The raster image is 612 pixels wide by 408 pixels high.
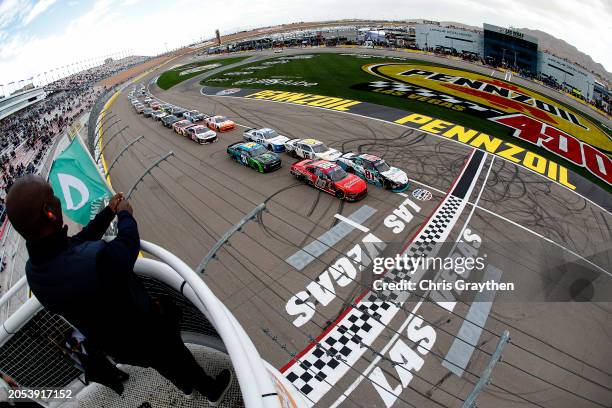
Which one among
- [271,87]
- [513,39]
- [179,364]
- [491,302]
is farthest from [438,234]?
[513,39]

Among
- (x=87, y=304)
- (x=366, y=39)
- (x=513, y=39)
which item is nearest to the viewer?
(x=87, y=304)

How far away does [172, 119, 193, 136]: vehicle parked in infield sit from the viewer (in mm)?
24641

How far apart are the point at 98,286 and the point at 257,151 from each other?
17117mm

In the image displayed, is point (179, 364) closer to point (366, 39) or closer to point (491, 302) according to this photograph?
point (491, 302)

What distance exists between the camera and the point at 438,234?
41.9 ft

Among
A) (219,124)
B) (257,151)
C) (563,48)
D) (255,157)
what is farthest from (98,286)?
(563,48)

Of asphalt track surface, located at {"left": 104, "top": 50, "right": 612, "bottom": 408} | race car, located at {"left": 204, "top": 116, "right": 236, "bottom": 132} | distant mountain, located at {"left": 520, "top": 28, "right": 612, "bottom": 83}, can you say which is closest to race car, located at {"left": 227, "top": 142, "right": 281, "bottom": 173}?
asphalt track surface, located at {"left": 104, "top": 50, "right": 612, "bottom": 408}

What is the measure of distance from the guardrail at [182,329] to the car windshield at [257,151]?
1579cm

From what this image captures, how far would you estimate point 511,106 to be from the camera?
2820 centimetres

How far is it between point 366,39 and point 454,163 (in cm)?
5591

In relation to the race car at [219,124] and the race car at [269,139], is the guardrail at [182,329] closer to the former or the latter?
the race car at [269,139]

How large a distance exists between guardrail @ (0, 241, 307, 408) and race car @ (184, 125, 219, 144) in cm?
2090

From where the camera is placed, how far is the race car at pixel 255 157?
17.8m

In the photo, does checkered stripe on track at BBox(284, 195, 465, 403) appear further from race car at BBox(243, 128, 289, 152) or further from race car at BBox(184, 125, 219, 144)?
race car at BBox(184, 125, 219, 144)
